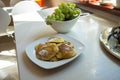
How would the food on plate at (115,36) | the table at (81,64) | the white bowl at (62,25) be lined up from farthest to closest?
the white bowl at (62,25), the food on plate at (115,36), the table at (81,64)

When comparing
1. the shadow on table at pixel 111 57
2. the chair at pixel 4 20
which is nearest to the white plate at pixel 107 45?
the shadow on table at pixel 111 57

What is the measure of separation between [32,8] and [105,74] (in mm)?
1132

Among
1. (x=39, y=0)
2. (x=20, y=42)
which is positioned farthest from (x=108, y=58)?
(x=39, y=0)

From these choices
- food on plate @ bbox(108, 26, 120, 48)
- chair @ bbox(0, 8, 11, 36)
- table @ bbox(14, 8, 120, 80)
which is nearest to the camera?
table @ bbox(14, 8, 120, 80)

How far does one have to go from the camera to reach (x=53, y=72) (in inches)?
23.4

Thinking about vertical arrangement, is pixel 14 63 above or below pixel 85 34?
below

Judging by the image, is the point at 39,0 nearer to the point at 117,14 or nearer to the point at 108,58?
the point at 117,14

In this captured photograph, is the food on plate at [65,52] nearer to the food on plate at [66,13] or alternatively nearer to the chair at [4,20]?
the food on plate at [66,13]

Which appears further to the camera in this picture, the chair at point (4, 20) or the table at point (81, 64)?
the chair at point (4, 20)

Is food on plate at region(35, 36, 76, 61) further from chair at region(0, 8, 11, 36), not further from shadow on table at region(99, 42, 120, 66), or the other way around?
chair at region(0, 8, 11, 36)

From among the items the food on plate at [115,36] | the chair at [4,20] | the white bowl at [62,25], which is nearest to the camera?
the food on plate at [115,36]

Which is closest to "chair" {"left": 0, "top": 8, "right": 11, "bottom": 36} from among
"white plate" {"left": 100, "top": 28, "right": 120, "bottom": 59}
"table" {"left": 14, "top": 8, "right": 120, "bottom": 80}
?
"table" {"left": 14, "top": 8, "right": 120, "bottom": 80}

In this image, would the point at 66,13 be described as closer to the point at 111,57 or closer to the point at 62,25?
the point at 62,25

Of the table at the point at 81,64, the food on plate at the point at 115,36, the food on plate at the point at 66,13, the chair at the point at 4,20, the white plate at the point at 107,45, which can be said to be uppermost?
the food on plate at the point at 66,13
